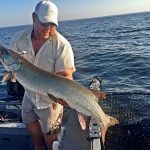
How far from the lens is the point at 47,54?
5.11 metres

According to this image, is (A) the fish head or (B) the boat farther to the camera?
(B) the boat

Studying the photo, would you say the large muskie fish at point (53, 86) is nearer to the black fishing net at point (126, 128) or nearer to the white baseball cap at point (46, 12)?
the white baseball cap at point (46, 12)

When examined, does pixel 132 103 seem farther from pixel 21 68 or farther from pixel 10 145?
pixel 21 68

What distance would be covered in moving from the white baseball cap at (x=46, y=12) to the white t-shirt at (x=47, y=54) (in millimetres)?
286

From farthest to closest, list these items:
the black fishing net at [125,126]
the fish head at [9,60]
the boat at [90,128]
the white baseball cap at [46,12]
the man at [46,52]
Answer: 1. the black fishing net at [125,126]
2. the boat at [90,128]
3. the man at [46,52]
4. the white baseball cap at [46,12]
5. the fish head at [9,60]

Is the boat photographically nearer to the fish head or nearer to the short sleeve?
the short sleeve

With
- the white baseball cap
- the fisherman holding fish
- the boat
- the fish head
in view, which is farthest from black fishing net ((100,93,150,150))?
the fish head

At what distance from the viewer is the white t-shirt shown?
507cm

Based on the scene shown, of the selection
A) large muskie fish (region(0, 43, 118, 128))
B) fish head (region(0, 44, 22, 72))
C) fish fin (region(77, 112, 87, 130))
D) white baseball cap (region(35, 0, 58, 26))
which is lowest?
fish fin (region(77, 112, 87, 130))

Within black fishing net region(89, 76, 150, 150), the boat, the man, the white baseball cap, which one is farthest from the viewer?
black fishing net region(89, 76, 150, 150)

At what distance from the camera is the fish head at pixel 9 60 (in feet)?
15.5

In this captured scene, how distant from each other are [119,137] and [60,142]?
2778 mm

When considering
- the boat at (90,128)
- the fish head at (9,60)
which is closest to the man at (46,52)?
the boat at (90,128)

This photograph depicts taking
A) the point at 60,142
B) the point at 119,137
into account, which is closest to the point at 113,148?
the point at 119,137
